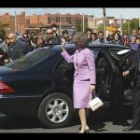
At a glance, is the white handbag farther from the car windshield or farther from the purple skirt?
the car windshield

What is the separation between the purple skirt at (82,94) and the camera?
22.3 ft

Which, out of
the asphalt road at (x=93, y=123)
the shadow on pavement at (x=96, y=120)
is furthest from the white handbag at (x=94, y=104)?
the shadow on pavement at (x=96, y=120)

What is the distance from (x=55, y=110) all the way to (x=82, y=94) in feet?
2.35

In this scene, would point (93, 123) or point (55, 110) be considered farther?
point (93, 123)

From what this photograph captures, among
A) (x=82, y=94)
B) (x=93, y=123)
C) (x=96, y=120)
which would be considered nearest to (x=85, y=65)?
(x=82, y=94)

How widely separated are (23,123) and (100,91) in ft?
5.14

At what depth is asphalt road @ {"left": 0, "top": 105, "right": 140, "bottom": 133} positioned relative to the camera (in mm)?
7217

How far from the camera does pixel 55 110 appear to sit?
7266 millimetres

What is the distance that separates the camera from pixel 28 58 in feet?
26.0

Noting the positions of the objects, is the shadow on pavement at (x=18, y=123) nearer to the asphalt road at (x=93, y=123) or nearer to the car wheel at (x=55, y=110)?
the asphalt road at (x=93, y=123)

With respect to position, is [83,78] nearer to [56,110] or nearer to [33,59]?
[56,110]

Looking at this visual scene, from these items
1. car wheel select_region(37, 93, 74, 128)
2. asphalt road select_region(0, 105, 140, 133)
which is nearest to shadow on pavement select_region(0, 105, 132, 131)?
asphalt road select_region(0, 105, 140, 133)

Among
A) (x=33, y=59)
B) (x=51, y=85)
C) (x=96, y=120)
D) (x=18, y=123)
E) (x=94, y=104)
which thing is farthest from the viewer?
(x=96, y=120)
